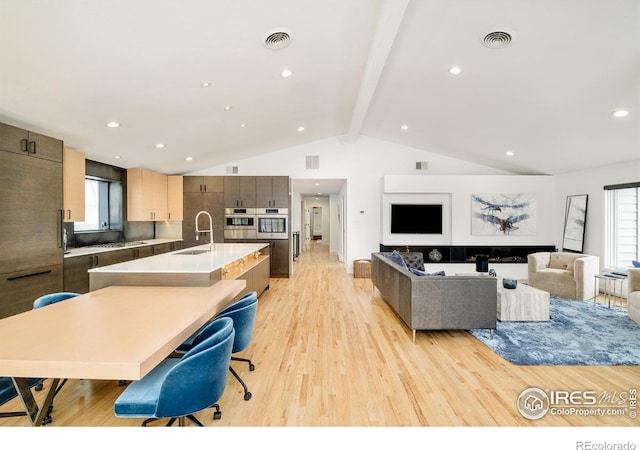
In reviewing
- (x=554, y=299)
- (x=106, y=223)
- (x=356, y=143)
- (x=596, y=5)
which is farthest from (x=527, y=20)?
(x=106, y=223)

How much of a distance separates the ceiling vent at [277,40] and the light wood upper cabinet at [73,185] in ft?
10.8

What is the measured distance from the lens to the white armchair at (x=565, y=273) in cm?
485

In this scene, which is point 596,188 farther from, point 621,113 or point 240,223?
point 240,223

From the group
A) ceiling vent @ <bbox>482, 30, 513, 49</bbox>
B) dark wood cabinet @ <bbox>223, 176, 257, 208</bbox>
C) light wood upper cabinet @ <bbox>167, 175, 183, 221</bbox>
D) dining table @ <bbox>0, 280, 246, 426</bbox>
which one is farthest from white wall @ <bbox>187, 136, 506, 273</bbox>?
dining table @ <bbox>0, 280, 246, 426</bbox>

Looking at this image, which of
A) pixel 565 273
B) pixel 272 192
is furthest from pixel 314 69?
pixel 565 273

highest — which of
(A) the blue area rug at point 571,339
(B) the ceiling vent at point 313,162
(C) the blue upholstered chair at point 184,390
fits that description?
(B) the ceiling vent at point 313,162

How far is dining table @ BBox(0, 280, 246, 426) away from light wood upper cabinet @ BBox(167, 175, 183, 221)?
494 centimetres

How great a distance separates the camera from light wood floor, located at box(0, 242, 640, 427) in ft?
6.64

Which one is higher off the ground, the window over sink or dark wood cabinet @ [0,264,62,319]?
the window over sink

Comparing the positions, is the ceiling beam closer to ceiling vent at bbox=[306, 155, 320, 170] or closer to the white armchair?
ceiling vent at bbox=[306, 155, 320, 170]

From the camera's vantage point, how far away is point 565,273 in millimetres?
5133

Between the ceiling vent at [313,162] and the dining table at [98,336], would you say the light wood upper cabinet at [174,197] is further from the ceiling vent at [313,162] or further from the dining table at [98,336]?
the dining table at [98,336]

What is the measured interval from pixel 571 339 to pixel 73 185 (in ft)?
21.7

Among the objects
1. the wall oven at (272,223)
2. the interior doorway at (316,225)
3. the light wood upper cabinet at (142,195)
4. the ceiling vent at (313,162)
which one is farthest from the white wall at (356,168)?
the interior doorway at (316,225)
